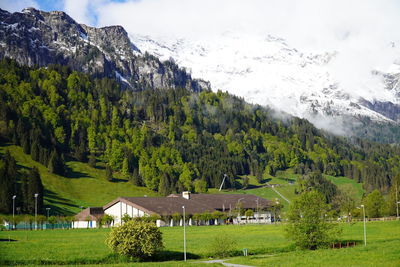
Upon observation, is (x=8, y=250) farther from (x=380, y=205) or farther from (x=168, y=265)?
(x=380, y=205)

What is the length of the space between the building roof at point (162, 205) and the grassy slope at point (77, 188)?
1334 centimetres

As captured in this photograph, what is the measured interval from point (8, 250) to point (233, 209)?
111 meters

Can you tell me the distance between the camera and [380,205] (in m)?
153

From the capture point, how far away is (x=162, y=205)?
15400 cm

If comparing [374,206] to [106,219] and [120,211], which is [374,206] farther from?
[106,219]

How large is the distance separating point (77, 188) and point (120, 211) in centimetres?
2879

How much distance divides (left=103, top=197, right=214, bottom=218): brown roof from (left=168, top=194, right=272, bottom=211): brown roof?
6.46m

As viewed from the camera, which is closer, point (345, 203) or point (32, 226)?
point (32, 226)

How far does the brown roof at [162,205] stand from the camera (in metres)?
148

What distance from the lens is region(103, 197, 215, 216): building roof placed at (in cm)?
14825

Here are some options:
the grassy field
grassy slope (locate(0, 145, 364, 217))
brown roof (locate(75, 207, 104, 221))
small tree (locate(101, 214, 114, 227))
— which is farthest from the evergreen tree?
the grassy field

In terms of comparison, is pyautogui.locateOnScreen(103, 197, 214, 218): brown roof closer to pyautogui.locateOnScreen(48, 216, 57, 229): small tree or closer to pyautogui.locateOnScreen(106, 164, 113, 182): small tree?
pyautogui.locateOnScreen(48, 216, 57, 229): small tree

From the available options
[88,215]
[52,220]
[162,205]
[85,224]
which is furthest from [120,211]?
[52,220]

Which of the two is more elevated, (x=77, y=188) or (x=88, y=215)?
(x=77, y=188)
